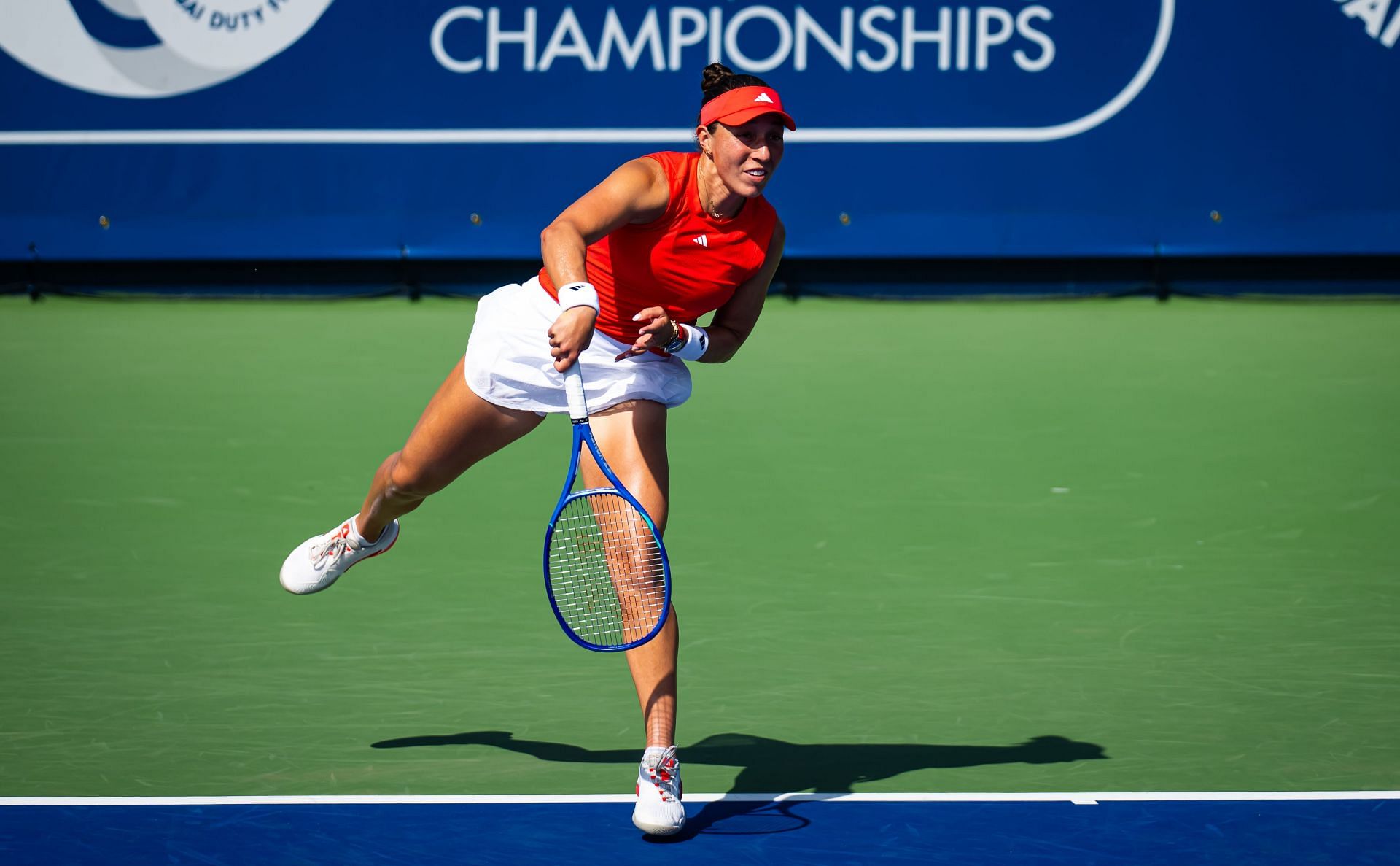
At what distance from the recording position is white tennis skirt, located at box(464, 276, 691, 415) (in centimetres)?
420

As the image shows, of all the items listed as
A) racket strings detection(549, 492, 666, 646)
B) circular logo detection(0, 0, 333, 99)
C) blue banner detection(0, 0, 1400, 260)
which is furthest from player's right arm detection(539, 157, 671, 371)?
circular logo detection(0, 0, 333, 99)

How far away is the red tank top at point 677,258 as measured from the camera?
4.18 meters

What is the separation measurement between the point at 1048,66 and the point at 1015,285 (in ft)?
4.45

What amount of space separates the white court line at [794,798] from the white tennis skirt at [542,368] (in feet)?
3.00

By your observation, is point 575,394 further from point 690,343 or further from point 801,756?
point 801,756

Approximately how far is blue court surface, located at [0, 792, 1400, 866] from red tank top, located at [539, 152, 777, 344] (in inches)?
45.6

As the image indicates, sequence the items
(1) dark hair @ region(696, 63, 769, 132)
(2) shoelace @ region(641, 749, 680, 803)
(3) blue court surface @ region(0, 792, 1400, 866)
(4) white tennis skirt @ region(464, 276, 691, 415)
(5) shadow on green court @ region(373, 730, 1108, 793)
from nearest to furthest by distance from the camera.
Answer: (3) blue court surface @ region(0, 792, 1400, 866) → (2) shoelace @ region(641, 749, 680, 803) → (1) dark hair @ region(696, 63, 769, 132) → (4) white tennis skirt @ region(464, 276, 691, 415) → (5) shadow on green court @ region(373, 730, 1108, 793)

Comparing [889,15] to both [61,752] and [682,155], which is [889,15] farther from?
[61,752]

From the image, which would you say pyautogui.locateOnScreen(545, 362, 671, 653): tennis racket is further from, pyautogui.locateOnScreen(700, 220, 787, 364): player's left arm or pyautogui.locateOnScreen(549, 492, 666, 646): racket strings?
pyautogui.locateOnScreen(700, 220, 787, 364): player's left arm

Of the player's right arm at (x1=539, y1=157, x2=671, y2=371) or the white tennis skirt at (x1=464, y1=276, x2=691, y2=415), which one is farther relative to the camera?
the white tennis skirt at (x1=464, y1=276, x2=691, y2=415)

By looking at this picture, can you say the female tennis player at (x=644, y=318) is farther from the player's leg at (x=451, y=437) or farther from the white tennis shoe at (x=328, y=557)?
the white tennis shoe at (x=328, y=557)

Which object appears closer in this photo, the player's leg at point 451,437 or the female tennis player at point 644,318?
the female tennis player at point 644,318

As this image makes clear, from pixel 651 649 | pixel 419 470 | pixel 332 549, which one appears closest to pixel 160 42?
pixel 332 549

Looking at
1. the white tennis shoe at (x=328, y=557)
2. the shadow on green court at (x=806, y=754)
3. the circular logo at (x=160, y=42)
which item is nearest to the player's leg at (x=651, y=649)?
the shadow on green court at (x=806, y=754)
